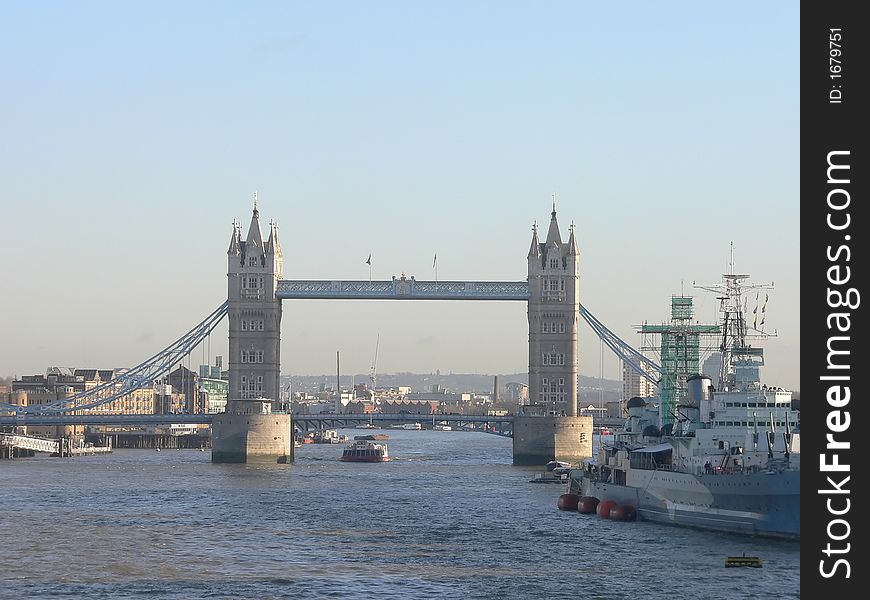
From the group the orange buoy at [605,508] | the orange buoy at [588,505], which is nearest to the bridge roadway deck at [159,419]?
the orange buoy at [588,505]

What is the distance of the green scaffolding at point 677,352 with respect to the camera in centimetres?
9988

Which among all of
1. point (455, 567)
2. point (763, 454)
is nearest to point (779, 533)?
point (763, 454)

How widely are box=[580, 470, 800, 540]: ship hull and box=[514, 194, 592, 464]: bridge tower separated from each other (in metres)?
58.4

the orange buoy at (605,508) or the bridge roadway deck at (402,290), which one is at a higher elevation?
the bridge roadway deck at (402,290)

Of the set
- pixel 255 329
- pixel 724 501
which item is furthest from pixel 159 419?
pixel 724 501

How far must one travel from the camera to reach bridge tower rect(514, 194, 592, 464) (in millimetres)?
143125

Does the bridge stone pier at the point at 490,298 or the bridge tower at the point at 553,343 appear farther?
the bridge tower at the point at 553,343

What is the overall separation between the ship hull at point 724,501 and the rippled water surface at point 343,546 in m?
0.85

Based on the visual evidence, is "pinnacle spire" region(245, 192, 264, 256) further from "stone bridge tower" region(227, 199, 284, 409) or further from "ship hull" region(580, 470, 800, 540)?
"ship hull" region(580, 470, 800, 540)

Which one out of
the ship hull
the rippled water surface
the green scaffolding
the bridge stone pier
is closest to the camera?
the rippled water surface
